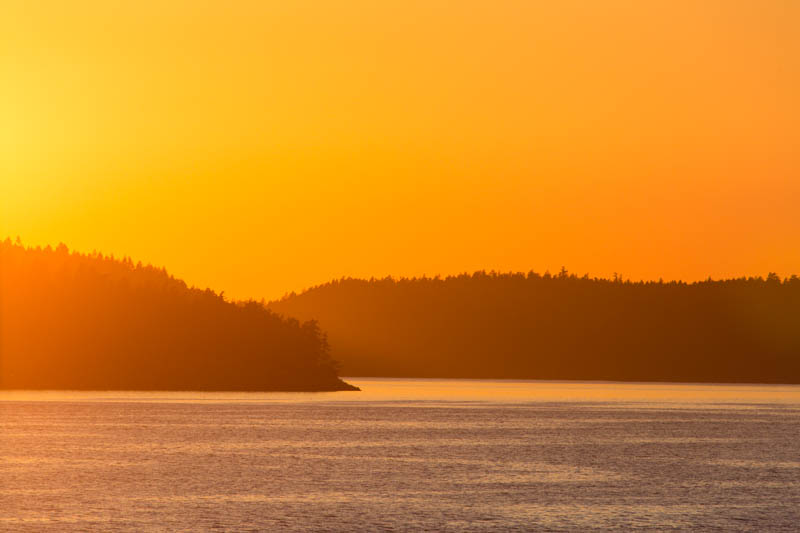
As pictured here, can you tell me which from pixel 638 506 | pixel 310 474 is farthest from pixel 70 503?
pixel 638 506

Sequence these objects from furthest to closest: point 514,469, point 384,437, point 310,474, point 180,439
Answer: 1. point 384,437
2. point 180,439
3. point 514,469
4. point 310,474

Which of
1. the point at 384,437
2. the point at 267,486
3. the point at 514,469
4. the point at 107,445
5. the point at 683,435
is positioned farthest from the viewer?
the point at 683,435

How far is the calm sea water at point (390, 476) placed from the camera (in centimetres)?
4894

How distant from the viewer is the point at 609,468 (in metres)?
73.1

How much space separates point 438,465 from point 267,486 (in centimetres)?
1530

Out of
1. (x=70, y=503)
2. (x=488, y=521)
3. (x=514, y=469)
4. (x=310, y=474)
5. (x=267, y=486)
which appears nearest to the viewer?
(x=488, y=521)

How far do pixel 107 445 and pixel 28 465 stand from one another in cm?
1799

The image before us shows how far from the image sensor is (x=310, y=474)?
67.0 m

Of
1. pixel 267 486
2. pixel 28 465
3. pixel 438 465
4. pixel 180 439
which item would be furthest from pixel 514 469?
pixel 180 439

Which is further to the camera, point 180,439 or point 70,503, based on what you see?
point 180,439

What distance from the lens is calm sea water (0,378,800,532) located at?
48.9 m

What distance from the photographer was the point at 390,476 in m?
66.1

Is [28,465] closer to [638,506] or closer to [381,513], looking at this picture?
[381,513]

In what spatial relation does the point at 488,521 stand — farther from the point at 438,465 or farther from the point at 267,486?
the point at 438,465
